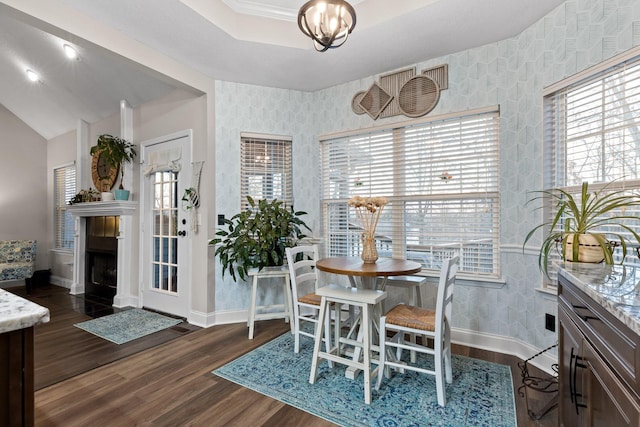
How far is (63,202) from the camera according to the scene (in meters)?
5.70

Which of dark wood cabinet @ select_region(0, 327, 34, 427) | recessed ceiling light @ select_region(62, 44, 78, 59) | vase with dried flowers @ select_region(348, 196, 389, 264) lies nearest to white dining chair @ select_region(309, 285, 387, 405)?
vase with dried flowers @ select_region(348, 196, 389, 264)

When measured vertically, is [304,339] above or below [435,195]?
below

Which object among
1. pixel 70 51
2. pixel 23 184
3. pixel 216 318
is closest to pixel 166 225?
pixel 216 318

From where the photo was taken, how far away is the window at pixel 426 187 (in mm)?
2824

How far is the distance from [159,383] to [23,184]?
5.81m

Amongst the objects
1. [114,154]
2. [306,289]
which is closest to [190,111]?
[114,154]

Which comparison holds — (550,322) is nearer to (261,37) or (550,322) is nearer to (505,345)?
(505,345)

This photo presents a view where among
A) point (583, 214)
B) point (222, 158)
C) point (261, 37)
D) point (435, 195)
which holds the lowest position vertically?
point (583, 214)

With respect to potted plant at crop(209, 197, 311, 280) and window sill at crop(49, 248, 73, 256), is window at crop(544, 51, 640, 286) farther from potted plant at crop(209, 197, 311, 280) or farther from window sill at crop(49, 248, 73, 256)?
window sill at crop(49, 248, 73, 256)

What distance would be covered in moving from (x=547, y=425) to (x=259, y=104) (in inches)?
147

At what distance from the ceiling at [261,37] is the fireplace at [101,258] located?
1957 millimetres

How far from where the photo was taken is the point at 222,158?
346 cm

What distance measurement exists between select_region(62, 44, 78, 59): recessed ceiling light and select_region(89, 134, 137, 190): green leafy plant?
3.26 ft

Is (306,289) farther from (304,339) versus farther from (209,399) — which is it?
(209,399)
